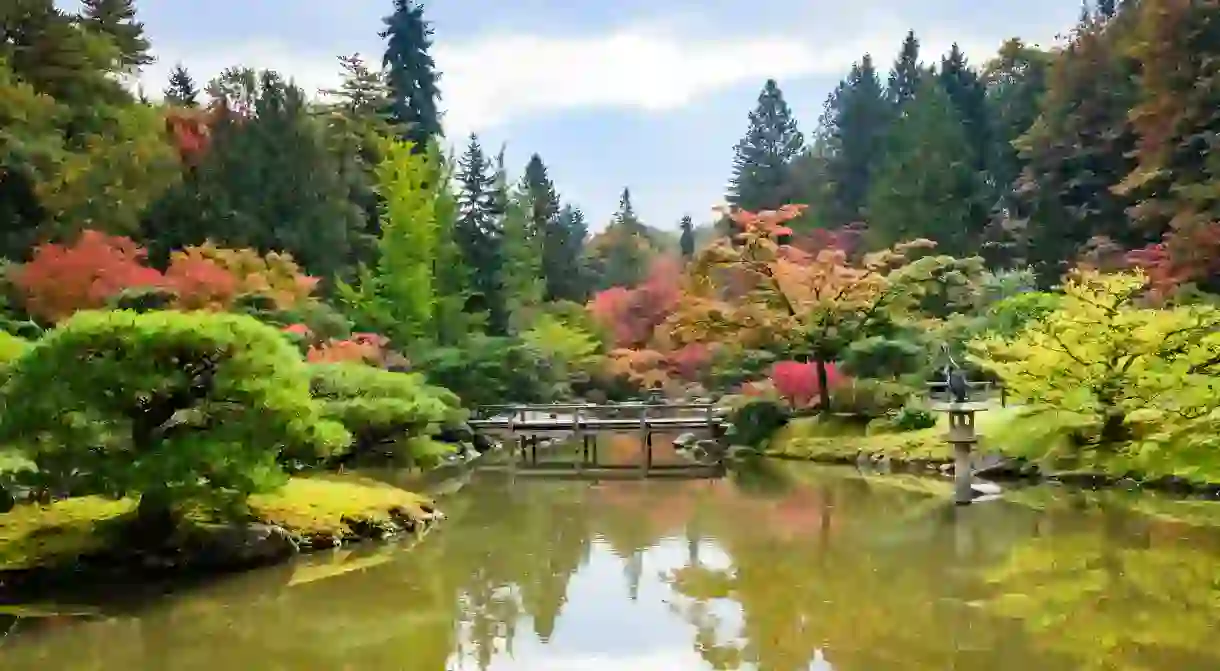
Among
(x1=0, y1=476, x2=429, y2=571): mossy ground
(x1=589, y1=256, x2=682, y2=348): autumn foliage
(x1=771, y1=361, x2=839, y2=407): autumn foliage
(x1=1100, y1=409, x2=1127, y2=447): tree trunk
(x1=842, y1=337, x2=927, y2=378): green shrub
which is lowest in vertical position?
(x1=0, y1=476, x2=429, y2=571): mossy ground

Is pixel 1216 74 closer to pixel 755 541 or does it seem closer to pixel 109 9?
pixel 755 541

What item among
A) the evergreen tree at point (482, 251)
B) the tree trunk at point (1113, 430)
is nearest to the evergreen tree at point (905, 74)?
the evergreen tree at point (482, 251)

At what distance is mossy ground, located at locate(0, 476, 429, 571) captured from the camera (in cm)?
909

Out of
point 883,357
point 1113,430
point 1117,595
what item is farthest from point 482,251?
point 1117,595

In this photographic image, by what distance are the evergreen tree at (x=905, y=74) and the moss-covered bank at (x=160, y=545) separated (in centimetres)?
3225

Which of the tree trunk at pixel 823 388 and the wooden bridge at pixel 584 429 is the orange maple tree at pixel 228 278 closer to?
the wooden bridge at pixel 584 429

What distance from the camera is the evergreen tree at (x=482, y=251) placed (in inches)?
1093

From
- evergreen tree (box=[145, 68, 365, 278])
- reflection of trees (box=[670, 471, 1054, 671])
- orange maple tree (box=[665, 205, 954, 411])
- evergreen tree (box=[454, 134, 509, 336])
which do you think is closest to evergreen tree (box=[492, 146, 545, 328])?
evergreen tree (box=[454, 134, 509, 336])

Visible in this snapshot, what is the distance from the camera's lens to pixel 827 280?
1992 centimetres

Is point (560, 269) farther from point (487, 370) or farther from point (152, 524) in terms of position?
point (152, 524)

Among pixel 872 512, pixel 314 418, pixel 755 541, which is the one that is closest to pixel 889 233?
pixel 872 512

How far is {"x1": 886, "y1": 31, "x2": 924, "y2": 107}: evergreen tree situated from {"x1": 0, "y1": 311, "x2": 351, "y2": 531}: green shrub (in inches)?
1313

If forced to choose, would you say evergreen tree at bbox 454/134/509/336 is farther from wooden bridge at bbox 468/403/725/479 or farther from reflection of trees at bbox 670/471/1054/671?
reflection of trees at bbox 670/471/1054/671

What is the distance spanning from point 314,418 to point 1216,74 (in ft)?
61.8
